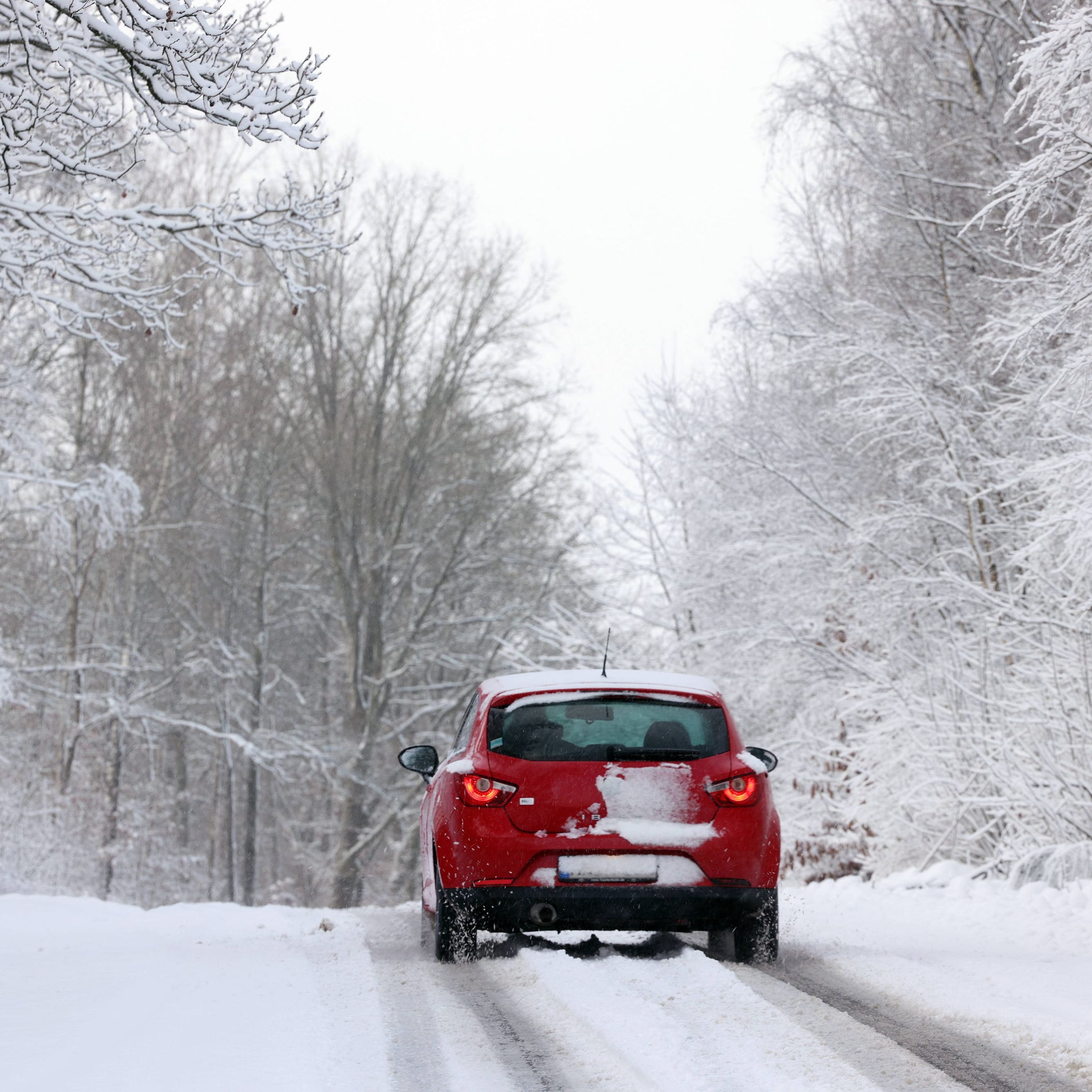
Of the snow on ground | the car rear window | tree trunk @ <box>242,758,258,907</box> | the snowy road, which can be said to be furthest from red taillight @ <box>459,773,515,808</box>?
tree trunk @ <box>242,758,258,907</box>

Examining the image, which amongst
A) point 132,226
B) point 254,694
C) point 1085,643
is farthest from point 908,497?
point 254,694

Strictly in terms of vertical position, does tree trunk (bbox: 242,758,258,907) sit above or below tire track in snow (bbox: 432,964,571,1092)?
below

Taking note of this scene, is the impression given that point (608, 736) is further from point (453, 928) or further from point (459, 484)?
point (459, 484)

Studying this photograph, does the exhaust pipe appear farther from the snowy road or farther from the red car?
the snowy road

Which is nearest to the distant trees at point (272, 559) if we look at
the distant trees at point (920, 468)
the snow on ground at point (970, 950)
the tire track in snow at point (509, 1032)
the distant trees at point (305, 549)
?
the distant trees at point (305, 549)

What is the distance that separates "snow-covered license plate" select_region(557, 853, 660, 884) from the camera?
736 centimetres

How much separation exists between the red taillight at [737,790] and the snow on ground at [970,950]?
0.97 m

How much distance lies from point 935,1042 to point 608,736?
9.69 ft

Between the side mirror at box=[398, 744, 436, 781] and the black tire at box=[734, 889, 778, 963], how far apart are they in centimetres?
235

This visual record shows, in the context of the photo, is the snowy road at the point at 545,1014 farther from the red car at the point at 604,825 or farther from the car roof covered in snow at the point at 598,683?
the car roof covered in snow at the point at 598,683

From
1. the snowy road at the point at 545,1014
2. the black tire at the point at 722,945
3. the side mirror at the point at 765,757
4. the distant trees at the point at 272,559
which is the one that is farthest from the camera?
the distant trees at the point at 272,559

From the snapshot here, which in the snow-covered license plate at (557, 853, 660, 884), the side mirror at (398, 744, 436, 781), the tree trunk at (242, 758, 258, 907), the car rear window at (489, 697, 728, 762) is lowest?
the tree trunk at (242, 758, 258, 907)

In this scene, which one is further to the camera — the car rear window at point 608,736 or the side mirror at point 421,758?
the side mirror at point 421,758

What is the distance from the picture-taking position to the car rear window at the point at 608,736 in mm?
7598
